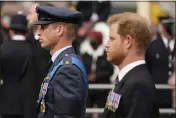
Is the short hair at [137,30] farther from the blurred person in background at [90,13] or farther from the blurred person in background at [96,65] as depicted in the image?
the blurred person in background at [90,13]

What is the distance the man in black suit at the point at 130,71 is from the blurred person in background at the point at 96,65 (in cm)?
376

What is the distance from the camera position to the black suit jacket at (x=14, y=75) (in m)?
8.14

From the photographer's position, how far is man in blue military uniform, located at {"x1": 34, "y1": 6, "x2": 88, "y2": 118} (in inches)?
185

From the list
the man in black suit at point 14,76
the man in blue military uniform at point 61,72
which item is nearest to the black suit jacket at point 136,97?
the man in blue military uniform at point 61,72

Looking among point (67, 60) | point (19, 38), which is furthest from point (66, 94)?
point (19, 38)

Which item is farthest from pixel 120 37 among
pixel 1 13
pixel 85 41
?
pixel 1 13

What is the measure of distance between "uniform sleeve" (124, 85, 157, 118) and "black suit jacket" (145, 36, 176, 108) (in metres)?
4.11

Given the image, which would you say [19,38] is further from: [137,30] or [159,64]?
[137,30]

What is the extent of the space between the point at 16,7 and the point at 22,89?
12.5 ft

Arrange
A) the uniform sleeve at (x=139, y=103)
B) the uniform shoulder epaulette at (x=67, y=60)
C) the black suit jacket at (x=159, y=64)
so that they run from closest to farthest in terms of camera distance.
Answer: the uniform sleeve at (x=139, y=103) → the uniform shoulder epaulette at (x=67, y=60) → the black suit jacket at (x=159, y=64)

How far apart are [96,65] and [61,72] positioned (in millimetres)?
4592

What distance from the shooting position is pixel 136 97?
14.9 feet

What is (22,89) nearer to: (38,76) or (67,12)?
(38,76)

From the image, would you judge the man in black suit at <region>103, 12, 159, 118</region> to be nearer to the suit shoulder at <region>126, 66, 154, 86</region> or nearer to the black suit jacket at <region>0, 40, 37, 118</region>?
the suit shoulder at <region>126, 66, 154, 86</region>
